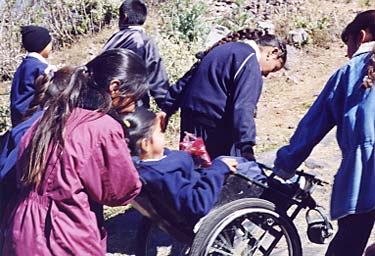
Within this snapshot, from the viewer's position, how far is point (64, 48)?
10.1m

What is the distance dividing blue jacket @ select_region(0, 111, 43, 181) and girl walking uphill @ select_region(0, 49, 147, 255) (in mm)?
60

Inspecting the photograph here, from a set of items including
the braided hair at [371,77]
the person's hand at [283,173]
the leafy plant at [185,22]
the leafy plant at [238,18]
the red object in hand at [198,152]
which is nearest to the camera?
the braided hair at [371,77]

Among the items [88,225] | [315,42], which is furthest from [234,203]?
[315,42]

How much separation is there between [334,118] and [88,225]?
4.34ft

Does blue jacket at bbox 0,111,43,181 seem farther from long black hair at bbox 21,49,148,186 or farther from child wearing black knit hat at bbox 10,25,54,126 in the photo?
child wearing black knit hat at bbox 10,25,54,126

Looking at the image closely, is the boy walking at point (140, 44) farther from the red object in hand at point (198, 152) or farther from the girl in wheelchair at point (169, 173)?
the girl in wheelchair at point (169, 173)

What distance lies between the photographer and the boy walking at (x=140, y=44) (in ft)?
18.9

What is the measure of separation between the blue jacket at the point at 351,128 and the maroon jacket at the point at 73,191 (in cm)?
109

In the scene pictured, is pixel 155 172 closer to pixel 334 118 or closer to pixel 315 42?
pixel 334 118

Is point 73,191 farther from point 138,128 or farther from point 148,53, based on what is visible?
point 148,53

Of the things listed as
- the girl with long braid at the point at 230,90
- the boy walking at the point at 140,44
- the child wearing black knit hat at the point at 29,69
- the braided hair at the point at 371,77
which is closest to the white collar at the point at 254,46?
the girl with long braid at the point at 230,90

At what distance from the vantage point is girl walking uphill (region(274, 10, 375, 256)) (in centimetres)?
342

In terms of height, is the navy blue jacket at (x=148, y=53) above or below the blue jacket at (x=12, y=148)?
below

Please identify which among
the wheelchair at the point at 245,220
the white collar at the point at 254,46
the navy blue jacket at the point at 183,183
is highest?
the white collar at the point at 254,46
